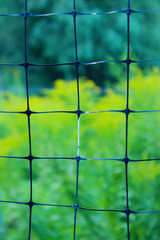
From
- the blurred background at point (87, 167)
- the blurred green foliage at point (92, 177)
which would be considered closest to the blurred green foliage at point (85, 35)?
the blurred background at point (87, 167)

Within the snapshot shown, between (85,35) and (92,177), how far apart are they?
205 inches

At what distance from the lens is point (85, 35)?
654 cm

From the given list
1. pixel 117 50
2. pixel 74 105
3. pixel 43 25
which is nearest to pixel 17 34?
pixel 43 25

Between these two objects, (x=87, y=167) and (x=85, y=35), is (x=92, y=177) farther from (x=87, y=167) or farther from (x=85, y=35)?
(x=85, y=35)

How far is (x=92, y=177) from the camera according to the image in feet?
5.40

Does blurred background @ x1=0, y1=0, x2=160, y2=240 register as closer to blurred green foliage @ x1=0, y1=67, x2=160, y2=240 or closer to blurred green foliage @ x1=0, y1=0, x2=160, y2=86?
blurred green foliage @ x1=0, y1=67, x2=160, y2=240

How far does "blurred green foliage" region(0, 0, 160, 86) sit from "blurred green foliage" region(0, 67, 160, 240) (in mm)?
4018

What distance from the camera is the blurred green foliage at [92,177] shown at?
1.38 metres

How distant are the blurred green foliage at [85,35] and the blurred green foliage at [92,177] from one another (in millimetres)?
4018

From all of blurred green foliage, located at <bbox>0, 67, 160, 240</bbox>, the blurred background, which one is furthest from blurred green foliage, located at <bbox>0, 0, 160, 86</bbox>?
blurred green foliage, located at <bbox>0, 67, 160, 240</bbox>

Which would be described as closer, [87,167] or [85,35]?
[87,167]

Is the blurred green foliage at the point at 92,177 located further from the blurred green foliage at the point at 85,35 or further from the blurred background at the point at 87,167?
the blurred green foliage at the point at 85,35

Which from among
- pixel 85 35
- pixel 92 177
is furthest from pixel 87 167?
pixel 85 35

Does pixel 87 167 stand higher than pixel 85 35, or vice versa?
pixel 85 35
